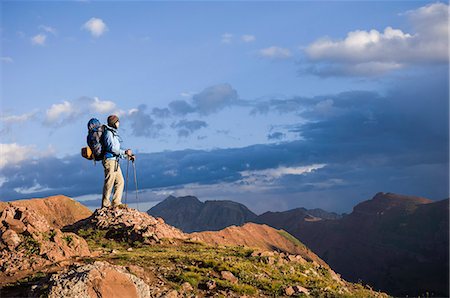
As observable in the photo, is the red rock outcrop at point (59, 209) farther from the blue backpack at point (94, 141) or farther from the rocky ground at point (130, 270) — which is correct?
the rocky ground at point (130, 270)

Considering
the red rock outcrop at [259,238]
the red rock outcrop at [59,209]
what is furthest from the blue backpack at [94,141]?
the red rock outcrop at [259,238]

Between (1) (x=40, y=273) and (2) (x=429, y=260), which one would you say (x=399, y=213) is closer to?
(2) (x=429, y=260)

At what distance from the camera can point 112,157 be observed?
66.2 feet

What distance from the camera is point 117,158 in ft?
67.3

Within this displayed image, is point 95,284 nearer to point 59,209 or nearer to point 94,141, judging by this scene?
point 94,141

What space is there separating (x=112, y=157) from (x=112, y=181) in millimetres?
1155

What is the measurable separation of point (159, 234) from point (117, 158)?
3796mm

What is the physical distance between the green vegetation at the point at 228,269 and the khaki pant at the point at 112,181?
2.08 m

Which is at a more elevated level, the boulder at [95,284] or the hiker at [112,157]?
the hiker at [112,157]

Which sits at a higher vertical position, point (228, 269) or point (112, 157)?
point (112, 157)

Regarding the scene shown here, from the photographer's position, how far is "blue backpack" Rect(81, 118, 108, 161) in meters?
19.8

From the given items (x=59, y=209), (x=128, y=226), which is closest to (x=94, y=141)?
(x=128, y=226)

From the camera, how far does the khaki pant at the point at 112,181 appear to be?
66.5 ft

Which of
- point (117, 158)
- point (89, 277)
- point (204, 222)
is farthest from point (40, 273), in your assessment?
point (204, 222)
